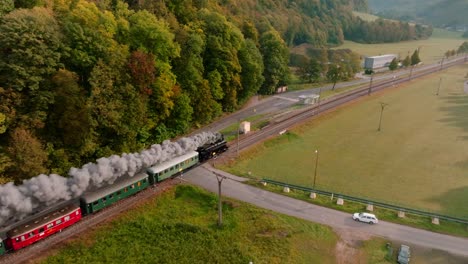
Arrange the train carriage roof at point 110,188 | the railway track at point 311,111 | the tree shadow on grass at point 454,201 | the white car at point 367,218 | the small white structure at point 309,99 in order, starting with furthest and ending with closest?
the small white structure at point 309,99, the railway track at point 311,111, the tree shadow on grass at point 454,201, the white car at point 367,218, the train carriage roof at point 110,188

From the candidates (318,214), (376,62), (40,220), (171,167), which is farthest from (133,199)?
(376,62)

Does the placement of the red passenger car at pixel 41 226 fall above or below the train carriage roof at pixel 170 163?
below

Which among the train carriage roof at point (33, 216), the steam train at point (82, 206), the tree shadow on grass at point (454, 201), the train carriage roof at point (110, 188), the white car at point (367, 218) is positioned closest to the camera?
the steam train at point (82, 206)

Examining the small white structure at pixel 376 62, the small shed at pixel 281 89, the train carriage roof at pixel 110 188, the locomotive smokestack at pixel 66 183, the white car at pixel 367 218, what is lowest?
the white car at pixel 367 218

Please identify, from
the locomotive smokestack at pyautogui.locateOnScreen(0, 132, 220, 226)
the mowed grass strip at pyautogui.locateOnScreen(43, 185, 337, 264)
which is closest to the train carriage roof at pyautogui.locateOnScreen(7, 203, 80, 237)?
the locomotive smokestack at pyautogui.locateOnScreen(0, 132, 220, 226)

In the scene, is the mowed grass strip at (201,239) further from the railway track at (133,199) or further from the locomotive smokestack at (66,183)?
the locomotive smokestack at (66,183)

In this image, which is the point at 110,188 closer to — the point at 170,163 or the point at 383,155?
the point at 170,163

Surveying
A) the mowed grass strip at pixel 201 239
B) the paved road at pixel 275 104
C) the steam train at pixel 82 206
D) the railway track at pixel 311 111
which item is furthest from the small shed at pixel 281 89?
the mowed grass strip at pixel 201 239
